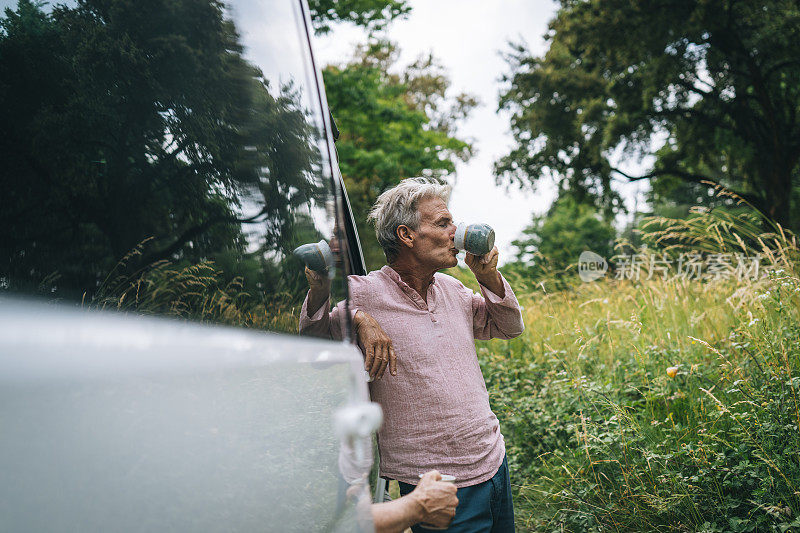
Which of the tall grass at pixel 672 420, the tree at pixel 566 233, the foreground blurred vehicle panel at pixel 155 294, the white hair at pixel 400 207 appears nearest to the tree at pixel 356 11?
the tall grass at pixel 672 420

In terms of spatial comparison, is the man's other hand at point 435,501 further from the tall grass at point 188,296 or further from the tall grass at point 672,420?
the tall grass at point 672,420

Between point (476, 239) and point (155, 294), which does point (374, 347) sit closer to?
point (476, 239)

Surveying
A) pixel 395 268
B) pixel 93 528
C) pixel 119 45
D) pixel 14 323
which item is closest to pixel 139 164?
pixel 119 45

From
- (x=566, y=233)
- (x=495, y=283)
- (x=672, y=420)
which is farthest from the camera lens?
(x=566, y=233)

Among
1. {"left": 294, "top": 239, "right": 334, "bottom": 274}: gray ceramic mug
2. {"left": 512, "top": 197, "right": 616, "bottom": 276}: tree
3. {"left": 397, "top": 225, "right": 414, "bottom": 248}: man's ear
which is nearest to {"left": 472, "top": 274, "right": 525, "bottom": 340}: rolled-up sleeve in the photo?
{"left": 397, "top": 225, "right": 414, "bottom": 248}: man's ear

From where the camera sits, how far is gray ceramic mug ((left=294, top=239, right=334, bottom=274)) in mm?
1239

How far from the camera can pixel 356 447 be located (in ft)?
3.61

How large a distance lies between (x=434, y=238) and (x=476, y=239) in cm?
17

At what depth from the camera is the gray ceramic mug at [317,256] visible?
124cm

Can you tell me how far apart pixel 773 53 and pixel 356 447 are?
1577cm

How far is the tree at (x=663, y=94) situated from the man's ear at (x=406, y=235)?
12845 millimetres

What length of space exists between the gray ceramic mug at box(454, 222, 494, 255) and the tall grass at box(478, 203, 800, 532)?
3.63ft

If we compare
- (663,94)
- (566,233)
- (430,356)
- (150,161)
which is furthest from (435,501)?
(566,233)

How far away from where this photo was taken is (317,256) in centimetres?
127
